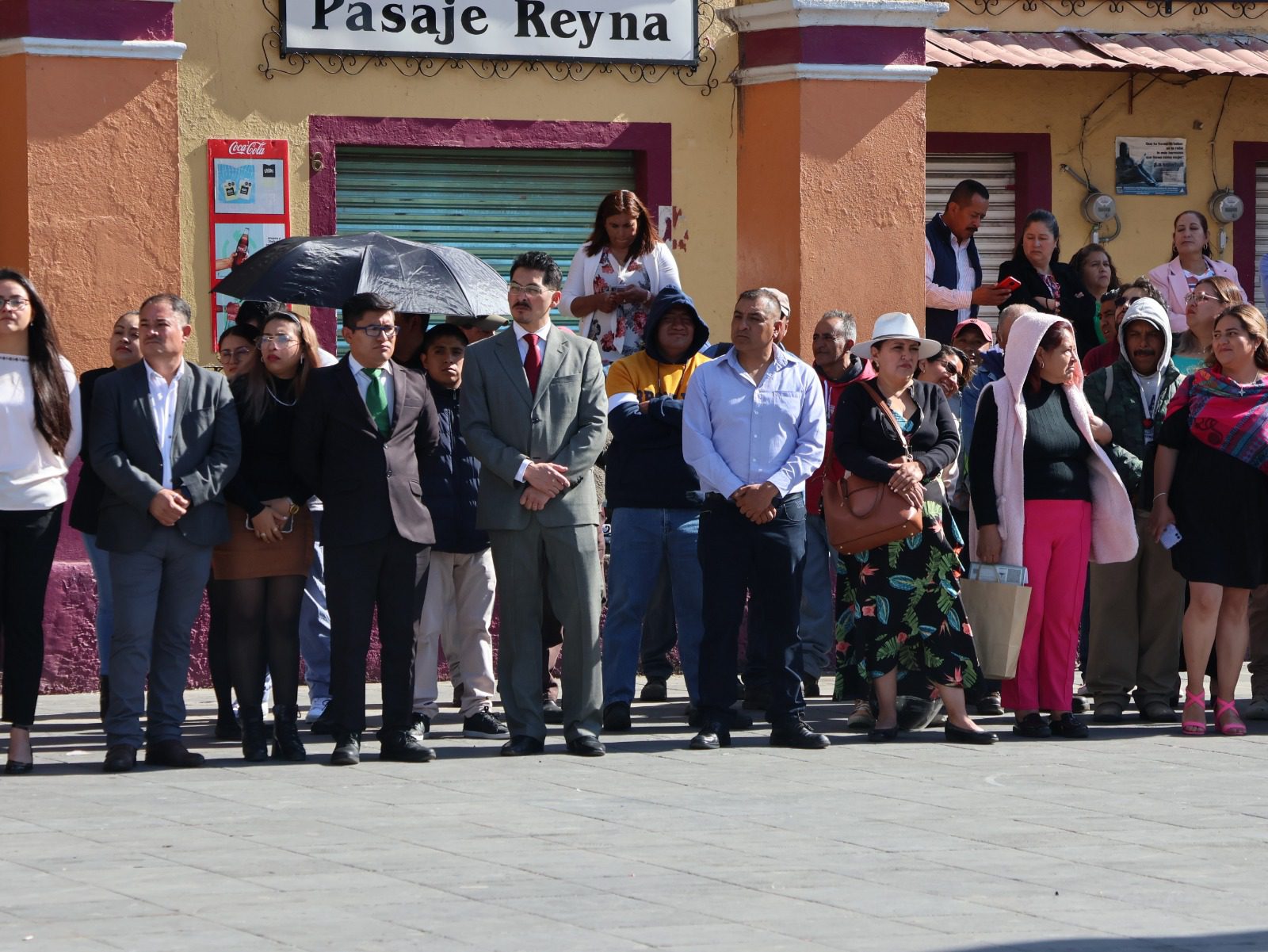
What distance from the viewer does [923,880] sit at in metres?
6.70

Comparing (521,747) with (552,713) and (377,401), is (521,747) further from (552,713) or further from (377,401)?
(377,401)

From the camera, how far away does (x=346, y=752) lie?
904 cm

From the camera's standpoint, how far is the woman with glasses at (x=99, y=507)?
31.6 ft

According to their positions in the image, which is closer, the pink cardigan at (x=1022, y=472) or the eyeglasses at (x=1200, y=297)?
the pink cardigan at (x=1022, y=472)

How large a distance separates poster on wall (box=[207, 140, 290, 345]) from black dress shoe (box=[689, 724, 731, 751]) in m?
4.30

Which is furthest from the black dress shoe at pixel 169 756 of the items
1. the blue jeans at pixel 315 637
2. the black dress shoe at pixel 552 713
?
the black dress shoe at pixel 552 713

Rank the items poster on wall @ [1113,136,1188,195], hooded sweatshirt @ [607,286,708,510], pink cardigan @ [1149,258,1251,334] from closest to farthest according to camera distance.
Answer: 1. hooded sweatshirt @ [607,286,708,510]
2. pink cardigan @ [1149,258,1251,334]
3. poster on wall @ [1113,136,1188,195]

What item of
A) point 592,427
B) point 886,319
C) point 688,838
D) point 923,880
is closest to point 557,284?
point 592,427

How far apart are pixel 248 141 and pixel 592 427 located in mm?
4071

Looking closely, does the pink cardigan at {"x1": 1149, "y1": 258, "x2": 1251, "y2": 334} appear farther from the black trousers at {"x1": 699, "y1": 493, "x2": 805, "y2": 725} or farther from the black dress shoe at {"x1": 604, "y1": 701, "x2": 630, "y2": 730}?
the black dress shoe at {"x1": 604, "y1": 701, "x2": 630, "y2": 730}

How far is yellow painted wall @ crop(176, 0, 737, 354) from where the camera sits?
40.8 feet

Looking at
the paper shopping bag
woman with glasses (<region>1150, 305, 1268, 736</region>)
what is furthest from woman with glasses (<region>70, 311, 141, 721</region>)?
woman with glasses (<region>1150, 305, 1268, 736</region>)

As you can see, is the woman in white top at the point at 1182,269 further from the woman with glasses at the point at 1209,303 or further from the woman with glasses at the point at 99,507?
the woman with glasses at the point at 99,507

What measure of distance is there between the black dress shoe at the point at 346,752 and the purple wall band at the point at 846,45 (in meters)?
5.58
